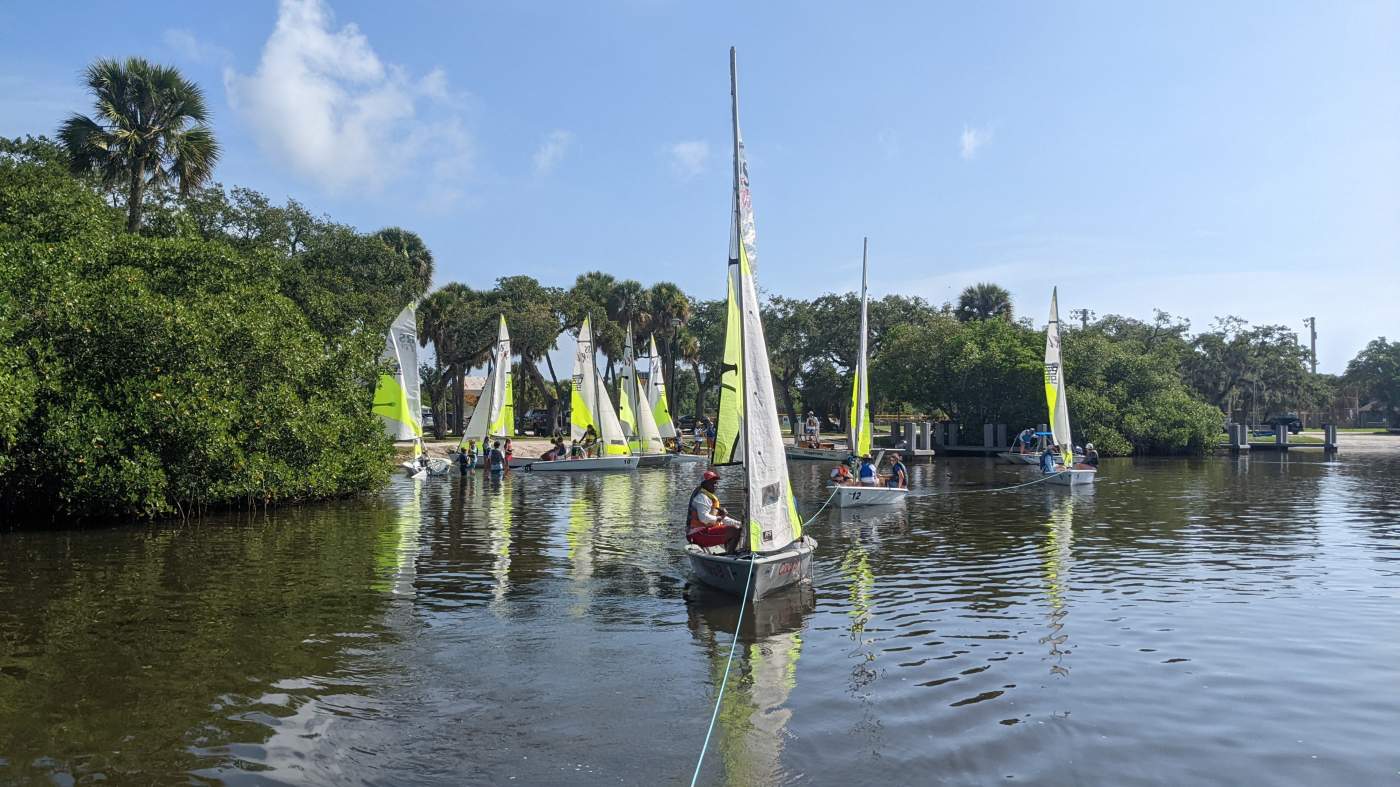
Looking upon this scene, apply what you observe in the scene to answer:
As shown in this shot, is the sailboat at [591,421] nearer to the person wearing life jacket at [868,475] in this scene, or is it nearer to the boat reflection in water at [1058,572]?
the person wearing life jacket at [868,475]

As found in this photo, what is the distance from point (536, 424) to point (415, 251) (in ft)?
73.2

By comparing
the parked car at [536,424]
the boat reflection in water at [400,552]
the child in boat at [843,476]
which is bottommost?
the boat reflection in water at [400,552]

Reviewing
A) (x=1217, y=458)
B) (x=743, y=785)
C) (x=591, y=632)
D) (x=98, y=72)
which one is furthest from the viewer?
(x=1217, y=458)

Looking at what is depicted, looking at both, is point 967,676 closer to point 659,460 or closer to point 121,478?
point 121,478

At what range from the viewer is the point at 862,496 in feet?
88.6

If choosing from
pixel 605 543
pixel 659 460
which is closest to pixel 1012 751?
pixel 605 543

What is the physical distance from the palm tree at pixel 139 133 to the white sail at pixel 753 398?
2797 centimetres

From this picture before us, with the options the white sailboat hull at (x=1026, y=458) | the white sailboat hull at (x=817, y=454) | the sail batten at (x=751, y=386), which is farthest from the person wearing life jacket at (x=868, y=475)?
the white sailboat hull at (x=817, y=454)

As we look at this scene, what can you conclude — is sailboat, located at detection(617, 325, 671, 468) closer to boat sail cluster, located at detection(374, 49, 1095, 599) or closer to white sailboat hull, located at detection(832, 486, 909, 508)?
boat sail cluster, located at detection(374, 49, 1095, 599)

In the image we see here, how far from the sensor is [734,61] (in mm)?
13570

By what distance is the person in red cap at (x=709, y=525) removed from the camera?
49.1 feet

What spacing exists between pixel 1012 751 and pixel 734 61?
392 inches

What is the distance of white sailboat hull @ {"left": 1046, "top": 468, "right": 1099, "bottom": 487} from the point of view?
35594 millimetres

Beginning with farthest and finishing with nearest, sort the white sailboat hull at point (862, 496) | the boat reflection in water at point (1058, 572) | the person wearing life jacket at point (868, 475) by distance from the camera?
the person wearing life jacket at point (868, 475) → the white sailboat hull at point (862, 496) → the boat reflection in water at point (1058, 572)
